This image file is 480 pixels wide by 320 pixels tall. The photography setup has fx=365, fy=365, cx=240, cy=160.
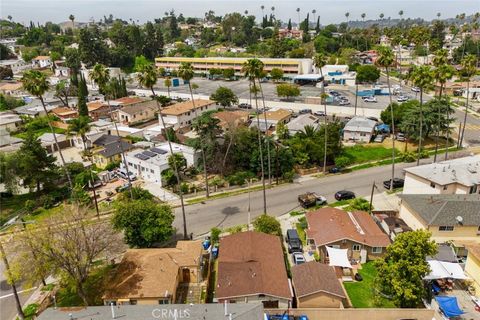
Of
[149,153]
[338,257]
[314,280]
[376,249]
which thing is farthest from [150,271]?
[149,153]

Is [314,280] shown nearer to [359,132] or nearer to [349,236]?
[349,236]

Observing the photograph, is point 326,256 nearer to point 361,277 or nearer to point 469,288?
point 361,277

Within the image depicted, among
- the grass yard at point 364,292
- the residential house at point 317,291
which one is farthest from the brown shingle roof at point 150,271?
the grass yard at point 364,292

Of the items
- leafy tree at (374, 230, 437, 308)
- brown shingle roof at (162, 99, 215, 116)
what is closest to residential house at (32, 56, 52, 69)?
brown shingle roof at (162, 99, 215, 116)

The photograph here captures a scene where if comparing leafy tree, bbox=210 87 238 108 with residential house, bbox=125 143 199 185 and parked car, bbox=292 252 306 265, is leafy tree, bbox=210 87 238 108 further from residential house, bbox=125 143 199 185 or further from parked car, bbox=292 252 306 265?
parked car, bbox=292 252 306 265

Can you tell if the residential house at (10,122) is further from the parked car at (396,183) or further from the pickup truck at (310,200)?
the parked car at (396,183)

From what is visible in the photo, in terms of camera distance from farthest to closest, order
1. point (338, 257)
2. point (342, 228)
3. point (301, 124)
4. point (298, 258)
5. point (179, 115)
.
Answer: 1. point (179, 115)
2. point (301, 124)
3. point (342, 228)
4. point (298, 258)
5. point (338, 257)

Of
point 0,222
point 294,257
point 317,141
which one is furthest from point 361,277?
point 0,222
